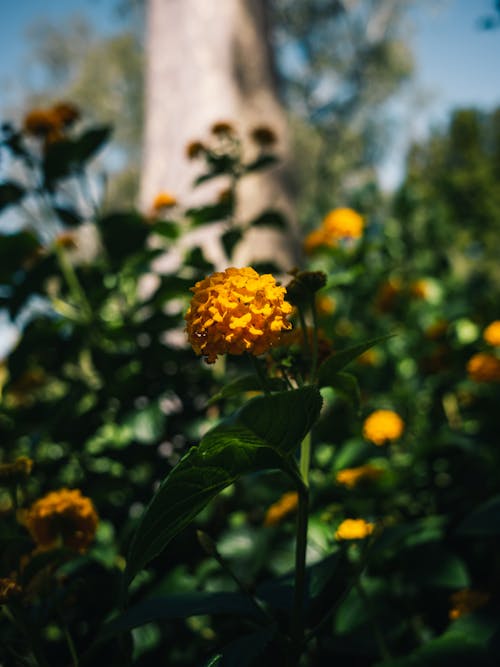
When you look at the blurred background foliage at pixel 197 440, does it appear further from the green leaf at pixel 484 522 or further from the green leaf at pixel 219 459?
the green leaf at pixel 219 459

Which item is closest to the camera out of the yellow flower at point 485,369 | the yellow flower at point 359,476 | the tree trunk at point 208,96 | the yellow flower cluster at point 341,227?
the yellow flower at point 359,476

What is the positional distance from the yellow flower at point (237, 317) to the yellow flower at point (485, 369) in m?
0.87

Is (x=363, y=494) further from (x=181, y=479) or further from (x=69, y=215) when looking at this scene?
(x=69, y=215)

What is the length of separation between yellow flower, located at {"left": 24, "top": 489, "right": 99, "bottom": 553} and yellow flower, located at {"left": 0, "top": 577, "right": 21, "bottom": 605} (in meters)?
0.15

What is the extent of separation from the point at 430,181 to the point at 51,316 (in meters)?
16.9

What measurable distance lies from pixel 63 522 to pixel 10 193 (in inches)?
33.4

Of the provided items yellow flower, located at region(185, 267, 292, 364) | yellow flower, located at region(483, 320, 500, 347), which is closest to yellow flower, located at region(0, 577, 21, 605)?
yellow flower, located at region(185, 267, 292, 364)

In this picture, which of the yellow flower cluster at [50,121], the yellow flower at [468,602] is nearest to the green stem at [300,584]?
the yellow flower at [468,602]

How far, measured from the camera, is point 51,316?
144 centimetres

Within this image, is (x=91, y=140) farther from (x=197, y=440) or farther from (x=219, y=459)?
(x=219, y=459)

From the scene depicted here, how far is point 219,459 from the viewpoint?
47 cm

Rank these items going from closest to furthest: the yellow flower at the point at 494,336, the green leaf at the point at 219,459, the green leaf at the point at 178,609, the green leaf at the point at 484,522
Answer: the green leaf at the point at 219,459, the green leaf at the point at 178,609, the green leaf at the point at 484,522, the yellow flower at the point at 494,336

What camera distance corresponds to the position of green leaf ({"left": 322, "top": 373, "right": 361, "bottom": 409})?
59 cm

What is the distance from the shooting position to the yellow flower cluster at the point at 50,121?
1.32m
